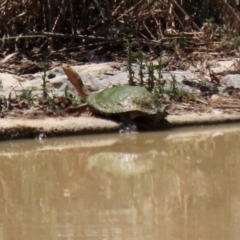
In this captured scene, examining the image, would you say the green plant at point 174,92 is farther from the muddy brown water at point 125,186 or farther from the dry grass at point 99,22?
the dry grass at point 99,22

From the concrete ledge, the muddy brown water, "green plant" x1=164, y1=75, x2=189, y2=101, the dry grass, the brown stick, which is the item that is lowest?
the muddy brown water

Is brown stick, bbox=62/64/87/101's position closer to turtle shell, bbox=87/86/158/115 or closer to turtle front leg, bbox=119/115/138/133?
turtle shell, bbox=87/86/158/115

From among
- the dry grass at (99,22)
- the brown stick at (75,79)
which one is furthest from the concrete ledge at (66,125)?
the dry grass at (99,22)

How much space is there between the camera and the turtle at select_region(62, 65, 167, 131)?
20.9ft

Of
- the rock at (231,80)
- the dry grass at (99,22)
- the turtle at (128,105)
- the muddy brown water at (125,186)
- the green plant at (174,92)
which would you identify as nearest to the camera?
the muddy brown water at (125,186)

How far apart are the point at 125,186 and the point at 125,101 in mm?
1874

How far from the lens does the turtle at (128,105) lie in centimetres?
636

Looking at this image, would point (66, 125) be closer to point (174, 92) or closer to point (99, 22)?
point (174, 92)

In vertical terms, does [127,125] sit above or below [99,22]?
below

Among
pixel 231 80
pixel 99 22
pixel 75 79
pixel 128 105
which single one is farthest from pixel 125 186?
pixel 99 22

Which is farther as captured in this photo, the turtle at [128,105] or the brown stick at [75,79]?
the brown stick at [75,79]

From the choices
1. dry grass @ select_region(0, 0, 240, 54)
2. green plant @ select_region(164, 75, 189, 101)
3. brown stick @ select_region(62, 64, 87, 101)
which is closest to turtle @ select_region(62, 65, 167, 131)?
brown stick @ select_region(62, 64, 87, 101)

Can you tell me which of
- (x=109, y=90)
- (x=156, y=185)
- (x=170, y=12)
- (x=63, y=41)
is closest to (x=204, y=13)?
(x=170, y=12)

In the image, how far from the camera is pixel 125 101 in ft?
21.0
